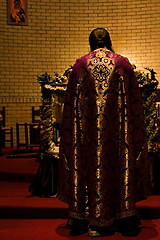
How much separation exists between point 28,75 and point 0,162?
127 inches

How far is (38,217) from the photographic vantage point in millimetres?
3273

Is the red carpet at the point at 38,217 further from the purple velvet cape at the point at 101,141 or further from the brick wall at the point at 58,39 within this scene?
the brick wall at the point at 58,39

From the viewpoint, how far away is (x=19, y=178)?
14.3 feet

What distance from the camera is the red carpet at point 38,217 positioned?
Answer: 2.76 m

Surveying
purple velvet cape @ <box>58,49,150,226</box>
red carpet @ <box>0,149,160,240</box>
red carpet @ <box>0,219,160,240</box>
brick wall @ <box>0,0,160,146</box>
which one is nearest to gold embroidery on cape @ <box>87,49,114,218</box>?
purple velvet cape @ <box>58,49,150,226</box>

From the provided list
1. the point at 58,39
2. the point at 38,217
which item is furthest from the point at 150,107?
the point at 58,39

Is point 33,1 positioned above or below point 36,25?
above

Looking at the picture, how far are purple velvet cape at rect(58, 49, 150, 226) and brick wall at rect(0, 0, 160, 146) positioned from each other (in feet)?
17.9

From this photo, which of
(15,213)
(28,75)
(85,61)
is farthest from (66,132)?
(28,75)

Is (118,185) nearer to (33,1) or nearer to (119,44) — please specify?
(119,44)

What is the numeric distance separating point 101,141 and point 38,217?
4.22ft

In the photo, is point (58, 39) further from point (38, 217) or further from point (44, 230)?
point (44, 230)

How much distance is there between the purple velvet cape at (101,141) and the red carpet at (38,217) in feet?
1.08

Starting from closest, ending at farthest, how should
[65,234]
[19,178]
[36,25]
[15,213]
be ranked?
[65,234]
[15,213]
[19,178]
[36,25]
